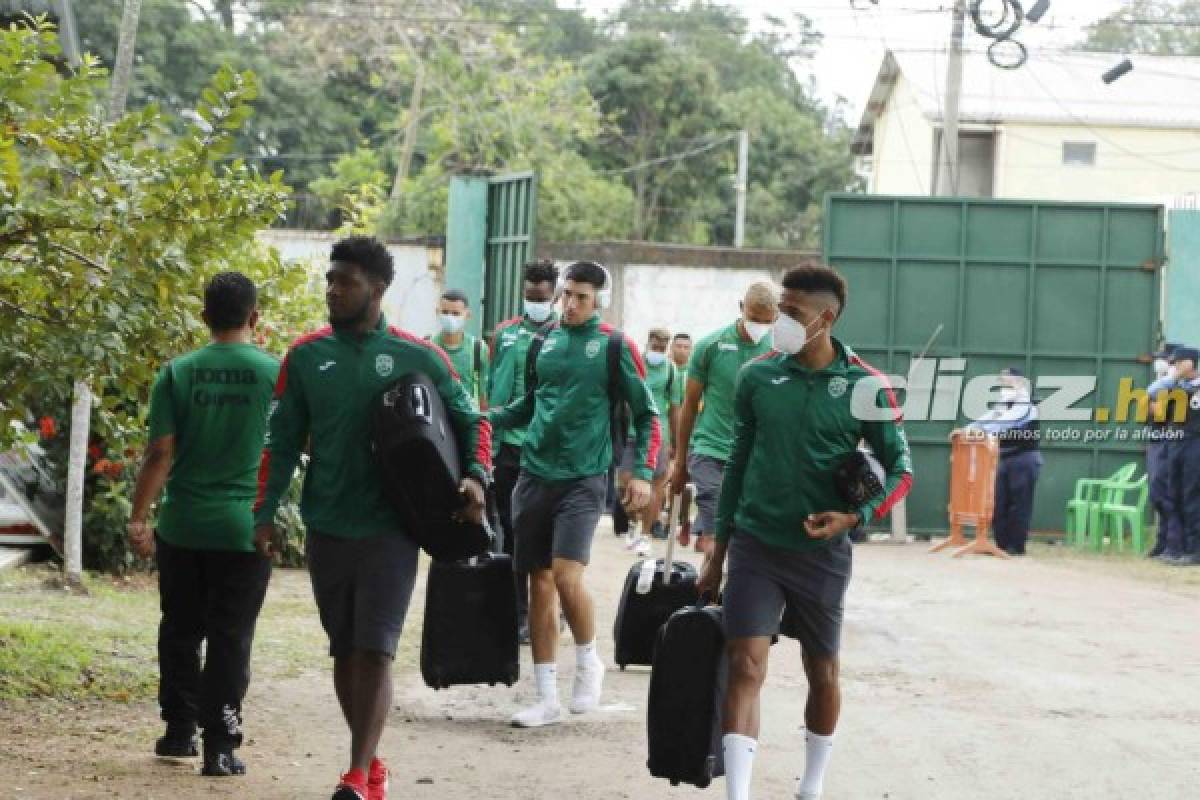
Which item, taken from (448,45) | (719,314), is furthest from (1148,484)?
(448,45)

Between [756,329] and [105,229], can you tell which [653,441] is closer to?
[756,329]

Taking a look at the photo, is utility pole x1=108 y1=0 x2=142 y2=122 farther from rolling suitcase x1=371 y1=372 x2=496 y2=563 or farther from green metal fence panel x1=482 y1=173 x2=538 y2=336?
green metal fence panel x1=482 y1=173 x2=538 y2=336

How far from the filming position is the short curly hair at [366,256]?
274 inches

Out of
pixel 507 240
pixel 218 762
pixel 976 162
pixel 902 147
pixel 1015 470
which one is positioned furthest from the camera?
pixel 902 147

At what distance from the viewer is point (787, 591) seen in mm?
6945

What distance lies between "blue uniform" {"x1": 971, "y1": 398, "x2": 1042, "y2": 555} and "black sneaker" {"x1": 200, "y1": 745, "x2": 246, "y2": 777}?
521 inches

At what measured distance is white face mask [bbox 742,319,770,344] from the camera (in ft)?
34.7

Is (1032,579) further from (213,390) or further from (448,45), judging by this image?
(448,45)

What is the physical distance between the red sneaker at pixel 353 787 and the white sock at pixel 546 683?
2.34 meters

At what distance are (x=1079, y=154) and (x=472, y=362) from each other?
3056 cm

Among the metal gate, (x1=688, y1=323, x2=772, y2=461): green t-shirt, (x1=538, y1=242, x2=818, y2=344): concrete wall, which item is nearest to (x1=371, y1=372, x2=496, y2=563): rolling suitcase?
(x1=688, y1=323, x2=772, y2=461): green t-shirt

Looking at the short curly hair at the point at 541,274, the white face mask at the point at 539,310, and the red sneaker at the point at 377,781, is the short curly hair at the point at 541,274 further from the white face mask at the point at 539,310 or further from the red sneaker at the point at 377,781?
the red sneaker at the point at 377,781

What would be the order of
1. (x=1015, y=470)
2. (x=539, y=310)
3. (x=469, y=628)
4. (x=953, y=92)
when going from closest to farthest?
(x=469, y=628) < (x=539, y=310) < (x=1015, y=470) < (x=953, y=92)

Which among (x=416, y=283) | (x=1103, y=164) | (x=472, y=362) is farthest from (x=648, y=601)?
(x=1103, y=164)
